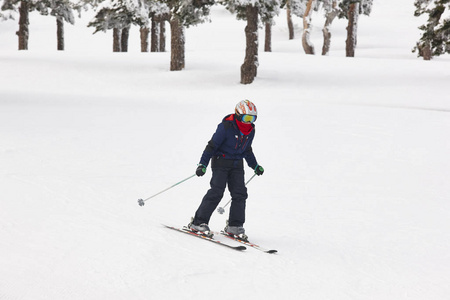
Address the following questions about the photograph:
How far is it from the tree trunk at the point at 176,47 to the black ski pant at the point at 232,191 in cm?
1932

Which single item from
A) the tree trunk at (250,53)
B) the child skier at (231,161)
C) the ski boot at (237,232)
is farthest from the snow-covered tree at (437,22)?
the ski boot at (237,232)

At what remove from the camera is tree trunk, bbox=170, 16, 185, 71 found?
25.7 metres

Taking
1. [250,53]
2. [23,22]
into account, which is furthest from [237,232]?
[23,22]

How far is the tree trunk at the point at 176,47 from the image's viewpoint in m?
25.7

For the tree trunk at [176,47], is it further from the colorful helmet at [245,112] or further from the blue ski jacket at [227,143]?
the colorful helmet at [245,112]

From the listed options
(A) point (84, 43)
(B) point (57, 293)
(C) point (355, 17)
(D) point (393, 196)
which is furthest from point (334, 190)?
(A) point (84, 43)

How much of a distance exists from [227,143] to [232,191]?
64cm

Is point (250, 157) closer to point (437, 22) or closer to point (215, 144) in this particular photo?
point (215, 144)

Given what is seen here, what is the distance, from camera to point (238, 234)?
23.4 feet

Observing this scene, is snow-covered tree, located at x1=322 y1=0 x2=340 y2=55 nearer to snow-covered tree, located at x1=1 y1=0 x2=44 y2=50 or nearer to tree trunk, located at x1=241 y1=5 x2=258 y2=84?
tree trunk, located at x1=241 y1=5 x2=258 y2=84

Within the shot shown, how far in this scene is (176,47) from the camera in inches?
1016

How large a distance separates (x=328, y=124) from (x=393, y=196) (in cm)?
585

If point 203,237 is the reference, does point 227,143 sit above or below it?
above

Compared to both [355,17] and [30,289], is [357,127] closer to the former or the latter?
[30,289]
